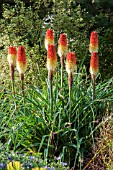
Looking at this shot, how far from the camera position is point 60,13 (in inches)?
247

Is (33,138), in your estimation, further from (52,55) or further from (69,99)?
(52,55)

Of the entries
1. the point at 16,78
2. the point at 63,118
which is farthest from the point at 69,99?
the point at 16,78

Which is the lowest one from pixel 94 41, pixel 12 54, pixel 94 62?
pixel 94 62

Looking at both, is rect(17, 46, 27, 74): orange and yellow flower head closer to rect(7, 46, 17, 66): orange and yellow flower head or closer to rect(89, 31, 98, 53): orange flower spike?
rect(7, 46, 17, 66): orange and yellow flower head

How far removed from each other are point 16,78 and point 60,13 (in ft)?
4.08

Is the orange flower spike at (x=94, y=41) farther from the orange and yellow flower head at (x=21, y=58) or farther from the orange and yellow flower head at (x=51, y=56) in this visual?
the orange and yellow flower head at (x=21, y=58)

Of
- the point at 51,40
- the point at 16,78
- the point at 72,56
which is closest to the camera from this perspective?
the point at 72,56

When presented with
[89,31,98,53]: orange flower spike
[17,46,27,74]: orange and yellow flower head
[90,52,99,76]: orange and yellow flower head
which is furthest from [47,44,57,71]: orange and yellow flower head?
[89,31,98,53]: orange flower spike

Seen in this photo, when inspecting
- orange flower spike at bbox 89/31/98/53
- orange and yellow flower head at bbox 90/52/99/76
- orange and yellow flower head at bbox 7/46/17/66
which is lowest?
orange and yellow flower head at bbox 90/52/99/76

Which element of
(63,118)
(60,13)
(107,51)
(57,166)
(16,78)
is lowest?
(57,166)

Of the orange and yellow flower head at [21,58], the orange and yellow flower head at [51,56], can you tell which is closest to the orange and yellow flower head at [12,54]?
the orange and yellow flower head at [21,58]

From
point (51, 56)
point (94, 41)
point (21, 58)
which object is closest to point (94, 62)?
point (94, 41)

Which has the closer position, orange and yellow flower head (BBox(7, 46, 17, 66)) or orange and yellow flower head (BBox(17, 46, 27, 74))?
orange and yellow flower head (BBox(17, 46, 27, 74))

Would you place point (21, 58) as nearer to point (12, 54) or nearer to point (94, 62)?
point (12, 54)
